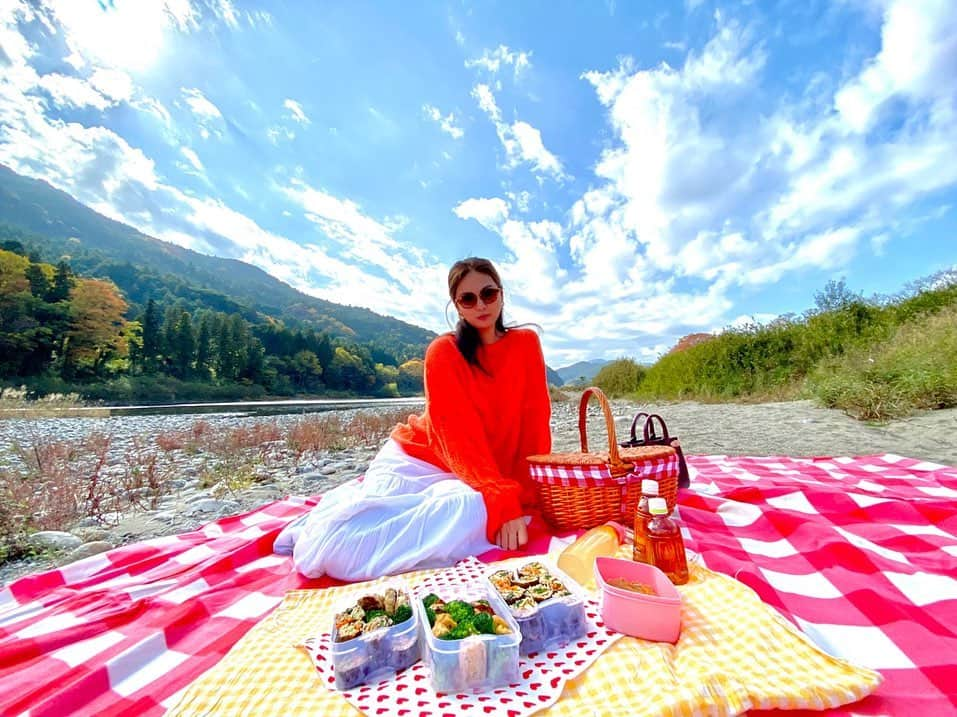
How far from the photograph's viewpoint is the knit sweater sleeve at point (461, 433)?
6.35 feet

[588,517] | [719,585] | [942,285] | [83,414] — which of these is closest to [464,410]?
[588,517]

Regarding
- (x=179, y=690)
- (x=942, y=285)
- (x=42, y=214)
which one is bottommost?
(x=179, y=690)

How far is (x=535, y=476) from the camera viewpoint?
7.06ft

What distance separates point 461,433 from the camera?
2.08 m

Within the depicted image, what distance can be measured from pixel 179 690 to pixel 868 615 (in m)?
2.10

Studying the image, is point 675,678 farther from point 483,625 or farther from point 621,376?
point 621,376

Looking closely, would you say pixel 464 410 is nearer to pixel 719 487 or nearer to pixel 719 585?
pixel 719 585

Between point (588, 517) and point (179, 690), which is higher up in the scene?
point (588, 517)

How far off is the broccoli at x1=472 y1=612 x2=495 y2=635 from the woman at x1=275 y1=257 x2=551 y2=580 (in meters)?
0.75

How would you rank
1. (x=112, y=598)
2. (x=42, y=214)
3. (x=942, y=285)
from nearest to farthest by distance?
(x=112, y=598) → (x=942, y=285) → (x=42, y=214)

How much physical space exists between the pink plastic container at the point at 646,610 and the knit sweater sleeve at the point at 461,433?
724 millimetres

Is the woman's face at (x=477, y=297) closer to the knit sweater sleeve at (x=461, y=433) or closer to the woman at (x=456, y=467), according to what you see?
the woman at (x=456, y=467)

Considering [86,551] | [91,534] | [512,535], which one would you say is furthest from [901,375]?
[91,534]

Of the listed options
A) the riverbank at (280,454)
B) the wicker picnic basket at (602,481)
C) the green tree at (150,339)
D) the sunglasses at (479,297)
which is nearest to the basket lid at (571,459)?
the wicker picnic basket at (602,481)
